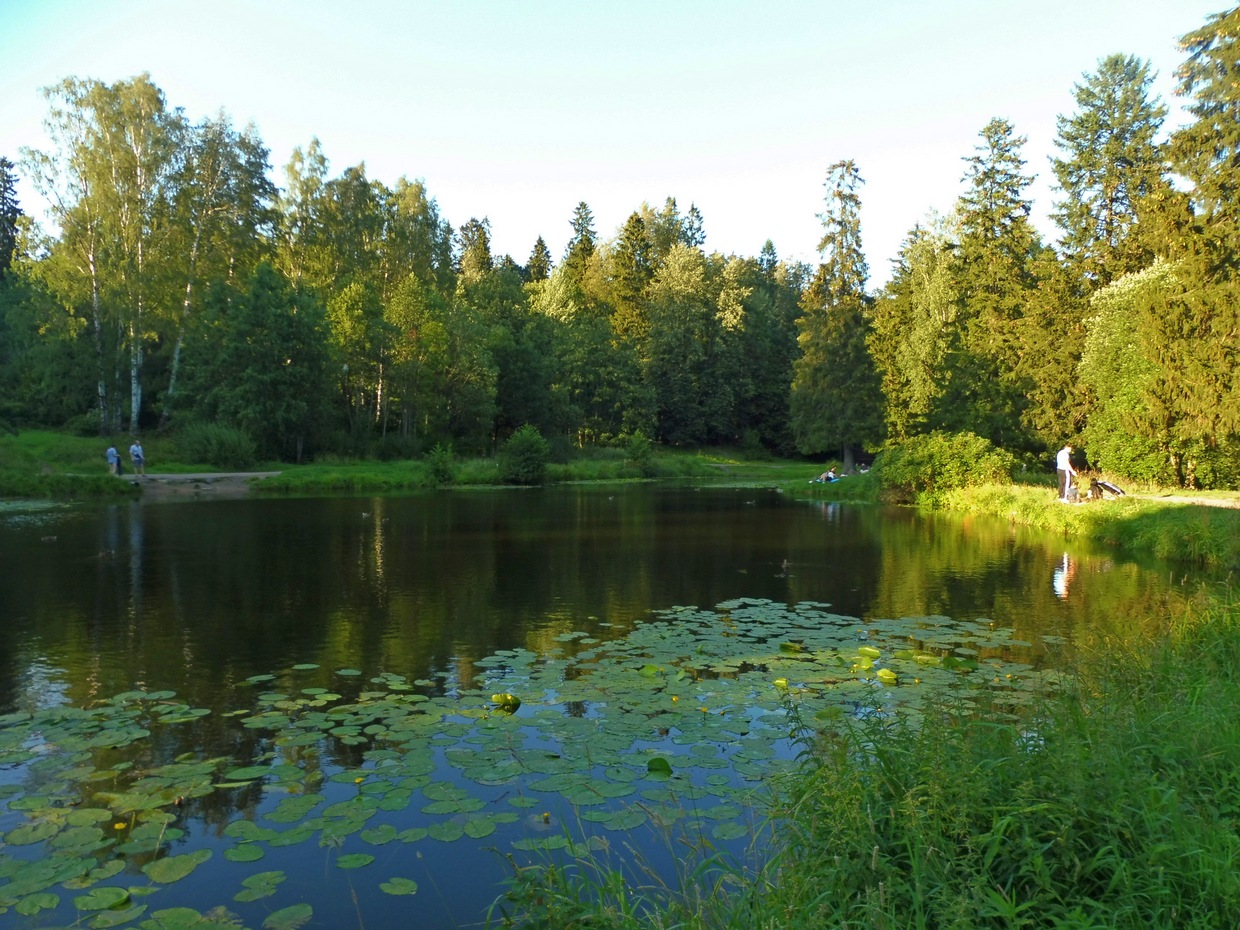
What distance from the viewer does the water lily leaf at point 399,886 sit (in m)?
5.07

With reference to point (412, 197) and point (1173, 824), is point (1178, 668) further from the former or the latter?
point (412, 197)

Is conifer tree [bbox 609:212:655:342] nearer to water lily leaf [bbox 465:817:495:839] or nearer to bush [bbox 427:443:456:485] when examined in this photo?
bush [bbox 427:443:456:485]

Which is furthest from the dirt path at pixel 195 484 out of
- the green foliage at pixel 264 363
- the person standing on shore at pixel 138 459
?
the green foliage at pixel 264 363

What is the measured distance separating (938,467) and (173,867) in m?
33.3

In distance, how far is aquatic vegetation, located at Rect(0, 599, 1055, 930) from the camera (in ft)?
17.6

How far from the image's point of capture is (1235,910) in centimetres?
375

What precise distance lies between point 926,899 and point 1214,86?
104 ft

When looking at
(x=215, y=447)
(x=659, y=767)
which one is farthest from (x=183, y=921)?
(x=215, y=447)

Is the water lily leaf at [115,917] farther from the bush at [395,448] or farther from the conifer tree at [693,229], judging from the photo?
the conifer tree at [693,229]

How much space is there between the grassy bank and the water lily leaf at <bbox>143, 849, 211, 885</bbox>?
1.89 m

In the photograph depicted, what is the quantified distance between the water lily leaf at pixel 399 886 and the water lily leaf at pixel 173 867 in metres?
1.10

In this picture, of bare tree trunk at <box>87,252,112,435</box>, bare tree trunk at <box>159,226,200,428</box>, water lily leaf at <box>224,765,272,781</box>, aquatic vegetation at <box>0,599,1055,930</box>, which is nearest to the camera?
aquatic vegetation at <box>0,599,1055,930</box>

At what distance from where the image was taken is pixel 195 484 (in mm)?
35188

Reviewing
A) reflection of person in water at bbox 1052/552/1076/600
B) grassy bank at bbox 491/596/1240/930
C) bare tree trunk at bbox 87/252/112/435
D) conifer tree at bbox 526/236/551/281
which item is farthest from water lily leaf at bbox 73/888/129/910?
conifer tree at bbox 526/236/551/281
